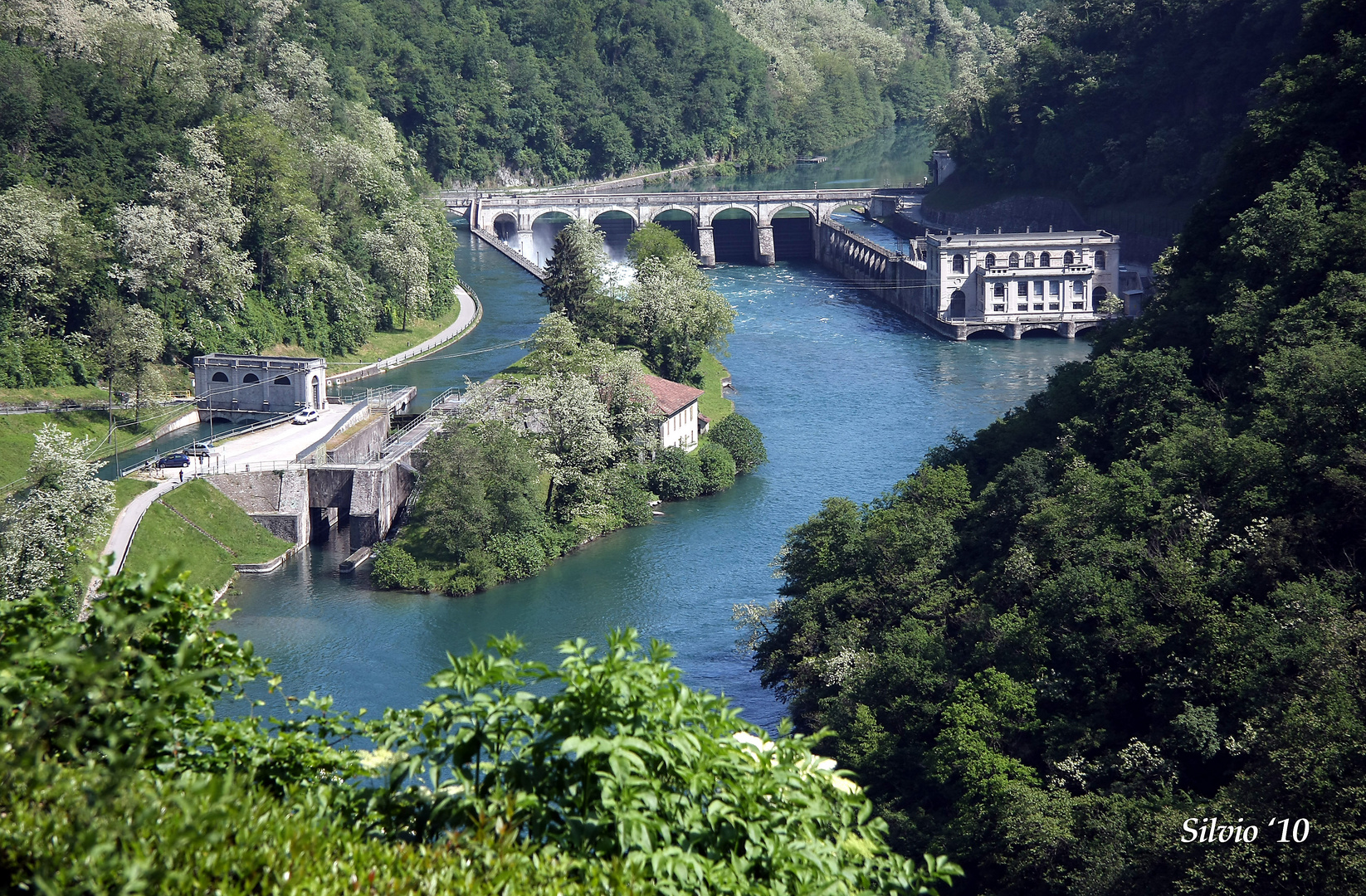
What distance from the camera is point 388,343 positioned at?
8000cm

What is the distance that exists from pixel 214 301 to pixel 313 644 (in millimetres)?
33477

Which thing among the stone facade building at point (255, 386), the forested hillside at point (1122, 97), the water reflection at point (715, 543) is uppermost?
the forested hillside at point (1122, 97)

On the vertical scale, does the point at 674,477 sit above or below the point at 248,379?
below

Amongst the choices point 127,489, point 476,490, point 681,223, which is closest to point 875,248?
point 681,223

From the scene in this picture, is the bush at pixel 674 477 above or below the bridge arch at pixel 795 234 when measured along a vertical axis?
below

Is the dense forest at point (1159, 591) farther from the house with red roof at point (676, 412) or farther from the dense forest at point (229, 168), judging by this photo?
the dense forest at point (229, 168)

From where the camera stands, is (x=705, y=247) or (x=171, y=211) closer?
(x=171, y=211)

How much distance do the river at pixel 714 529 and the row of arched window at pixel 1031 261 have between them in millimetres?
5493

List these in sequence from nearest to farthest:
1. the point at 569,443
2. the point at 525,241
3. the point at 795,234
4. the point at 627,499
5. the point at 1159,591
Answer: the point at 1159,591, the point at 569,443, the point at 627,499, the point at 525,241, the point at 795,234

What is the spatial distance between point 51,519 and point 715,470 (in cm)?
2706

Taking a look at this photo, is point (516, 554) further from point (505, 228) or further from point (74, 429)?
point (505, 228)

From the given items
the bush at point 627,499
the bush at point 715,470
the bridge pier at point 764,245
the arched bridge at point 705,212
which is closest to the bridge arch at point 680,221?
the arched bridge at point 705,212

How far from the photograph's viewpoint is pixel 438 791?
13680 millimetres

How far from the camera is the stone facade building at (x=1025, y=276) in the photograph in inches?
3548
